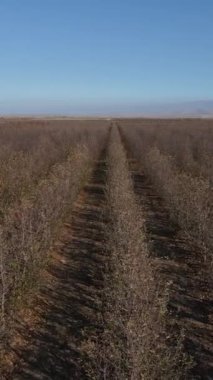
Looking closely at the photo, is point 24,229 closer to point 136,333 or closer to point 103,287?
point 103,287

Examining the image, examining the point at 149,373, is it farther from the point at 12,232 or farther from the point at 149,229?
the point at 149,229

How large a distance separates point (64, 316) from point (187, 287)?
2647 mm

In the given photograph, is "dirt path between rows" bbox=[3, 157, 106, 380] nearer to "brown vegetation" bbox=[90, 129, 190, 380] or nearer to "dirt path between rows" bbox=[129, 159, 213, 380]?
"brown vegetation" bbox=[90, 129, 190, 380]

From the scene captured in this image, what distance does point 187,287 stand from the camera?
384 inches

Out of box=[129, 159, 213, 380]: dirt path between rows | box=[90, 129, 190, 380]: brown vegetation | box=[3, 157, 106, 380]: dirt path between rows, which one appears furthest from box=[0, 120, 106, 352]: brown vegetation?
box=[129, 159, 213, 380]: dirt path between rows

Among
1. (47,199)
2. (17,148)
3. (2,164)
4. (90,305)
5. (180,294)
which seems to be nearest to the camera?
(90,305)

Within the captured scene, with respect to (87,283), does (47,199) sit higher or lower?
higher

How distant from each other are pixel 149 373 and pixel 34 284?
3.87 meters

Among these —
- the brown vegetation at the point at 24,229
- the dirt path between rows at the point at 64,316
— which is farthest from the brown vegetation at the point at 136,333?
the brown vegetation at the point at 24,229

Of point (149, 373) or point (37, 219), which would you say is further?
point (37, 219)

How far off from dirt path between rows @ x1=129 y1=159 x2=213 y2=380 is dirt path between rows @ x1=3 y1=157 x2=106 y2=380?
1.34 metres

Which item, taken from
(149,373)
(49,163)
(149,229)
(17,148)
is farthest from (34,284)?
(17,148)

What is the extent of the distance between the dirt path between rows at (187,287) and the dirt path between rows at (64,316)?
52.7 inches

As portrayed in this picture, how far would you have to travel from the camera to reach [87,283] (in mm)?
9836
